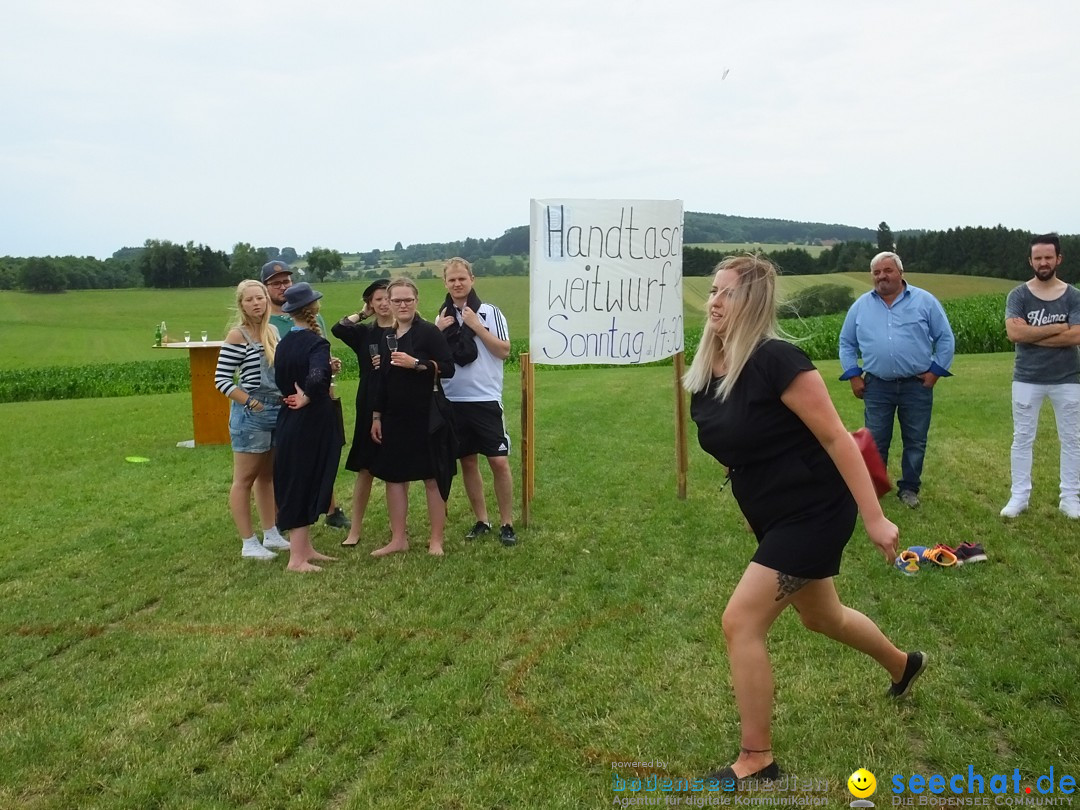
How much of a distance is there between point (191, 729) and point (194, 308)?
4619cm

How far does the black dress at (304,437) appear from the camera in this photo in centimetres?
592

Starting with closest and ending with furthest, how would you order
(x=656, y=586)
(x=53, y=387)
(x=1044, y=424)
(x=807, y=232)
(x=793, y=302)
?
(x=793, y=302)
(x=656, y=586)
(x=1044, y=424)
(x=53, y=387)
(x=807, y=232)

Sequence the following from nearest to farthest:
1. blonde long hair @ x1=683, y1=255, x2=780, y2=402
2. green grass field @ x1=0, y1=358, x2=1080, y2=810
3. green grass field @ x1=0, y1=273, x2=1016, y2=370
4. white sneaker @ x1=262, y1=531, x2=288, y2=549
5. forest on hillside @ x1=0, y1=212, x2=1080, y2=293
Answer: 1. blonde long hair @ x1=683, y1=255, x2=780, y2=402
2. green grass field @ x1=0, y1=358, x2=1080, y2=810
3. white sneaker @ x1=262, y1=531, x2=288, y2=549
4. green grass field @ x1=0, y1=273, x2=1016, y2=370
5. forest on hillside @ x1=0, y1=212, x2=1080, y2=293

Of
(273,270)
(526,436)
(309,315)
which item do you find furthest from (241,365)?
(526,436)

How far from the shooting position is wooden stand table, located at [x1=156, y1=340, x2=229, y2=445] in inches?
451

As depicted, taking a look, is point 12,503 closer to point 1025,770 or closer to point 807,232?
point 1025,770

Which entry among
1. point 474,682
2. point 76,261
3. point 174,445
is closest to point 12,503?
point 174,445

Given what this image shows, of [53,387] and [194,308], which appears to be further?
[194,308]

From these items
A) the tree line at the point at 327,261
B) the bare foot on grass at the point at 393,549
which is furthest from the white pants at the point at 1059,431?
the tree line at the point at 327,261

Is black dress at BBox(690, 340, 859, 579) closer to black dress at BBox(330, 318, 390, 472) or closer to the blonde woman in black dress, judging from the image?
the blonde woman in black dress

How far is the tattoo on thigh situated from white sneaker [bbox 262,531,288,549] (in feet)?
14.7

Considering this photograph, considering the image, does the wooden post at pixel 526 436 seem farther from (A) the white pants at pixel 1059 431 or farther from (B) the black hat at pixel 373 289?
(A) the white pants at pixel 1059 431

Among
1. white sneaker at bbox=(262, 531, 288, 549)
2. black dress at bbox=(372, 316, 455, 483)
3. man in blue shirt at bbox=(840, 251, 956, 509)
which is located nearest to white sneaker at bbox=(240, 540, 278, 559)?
white sneaker at bbox=(262, 531, 288, 549)

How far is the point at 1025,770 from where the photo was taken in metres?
3.20
